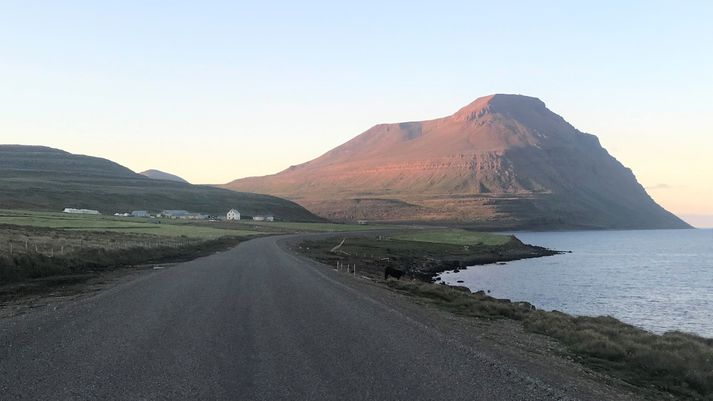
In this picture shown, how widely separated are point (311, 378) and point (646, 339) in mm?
14366

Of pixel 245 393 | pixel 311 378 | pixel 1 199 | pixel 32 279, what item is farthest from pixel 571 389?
pixel 1 199

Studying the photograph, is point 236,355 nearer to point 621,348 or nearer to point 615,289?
point 621,348

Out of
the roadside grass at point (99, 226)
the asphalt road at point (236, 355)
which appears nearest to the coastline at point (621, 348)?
the asphalt road at point (236, 355)

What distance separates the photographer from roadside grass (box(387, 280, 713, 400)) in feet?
46.2

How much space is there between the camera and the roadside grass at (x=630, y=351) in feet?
46.2

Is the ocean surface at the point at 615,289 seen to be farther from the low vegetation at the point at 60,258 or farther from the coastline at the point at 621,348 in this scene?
the low vegetation at the point at 60,258

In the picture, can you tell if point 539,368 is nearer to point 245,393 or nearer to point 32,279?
point 245,393

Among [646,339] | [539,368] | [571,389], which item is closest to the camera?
[571,389]

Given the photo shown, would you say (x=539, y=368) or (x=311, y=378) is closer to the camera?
(x=311, y=378)

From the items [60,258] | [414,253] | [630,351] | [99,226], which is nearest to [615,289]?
[414,253]

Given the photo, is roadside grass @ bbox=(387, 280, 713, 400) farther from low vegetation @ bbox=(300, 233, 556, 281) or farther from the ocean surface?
low vegetation @ bbox=(300, 233, 556, 281)

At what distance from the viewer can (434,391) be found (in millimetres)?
9352

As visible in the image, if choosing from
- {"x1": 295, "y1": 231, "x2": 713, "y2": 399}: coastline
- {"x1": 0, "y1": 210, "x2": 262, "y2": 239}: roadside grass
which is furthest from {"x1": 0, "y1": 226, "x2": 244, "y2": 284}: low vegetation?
{"x1": 0, "y1": 210, "x2": 262, "y2": 239}: roadside grass

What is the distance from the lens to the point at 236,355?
449 inches
